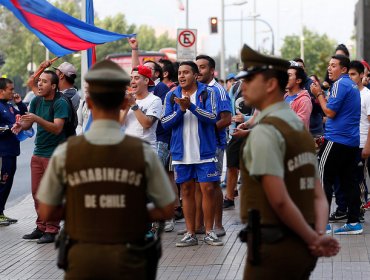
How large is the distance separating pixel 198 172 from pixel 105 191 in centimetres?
569

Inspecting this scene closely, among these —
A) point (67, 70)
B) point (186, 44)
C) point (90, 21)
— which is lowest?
point (67, 70)

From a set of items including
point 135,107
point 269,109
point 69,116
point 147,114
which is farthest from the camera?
point 69,116

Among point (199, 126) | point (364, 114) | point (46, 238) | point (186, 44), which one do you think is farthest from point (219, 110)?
point (186, 44)

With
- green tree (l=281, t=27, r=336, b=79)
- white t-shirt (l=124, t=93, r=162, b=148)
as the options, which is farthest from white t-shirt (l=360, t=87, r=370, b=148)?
green tree (l=281, t=27, r=336, b=79)

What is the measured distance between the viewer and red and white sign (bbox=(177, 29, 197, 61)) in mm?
22969

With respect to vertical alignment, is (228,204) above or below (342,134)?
below

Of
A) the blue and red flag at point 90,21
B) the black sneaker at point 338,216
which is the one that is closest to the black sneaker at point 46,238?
the blue and red flag at point 90,21

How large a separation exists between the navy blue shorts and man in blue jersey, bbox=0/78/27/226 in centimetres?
308

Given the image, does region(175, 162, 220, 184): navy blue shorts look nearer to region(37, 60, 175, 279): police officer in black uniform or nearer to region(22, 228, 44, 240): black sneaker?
region(22, 228, 44, 240): black sneaker

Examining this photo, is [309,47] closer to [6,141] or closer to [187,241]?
[6,141]

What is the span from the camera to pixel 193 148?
10039 millimetres

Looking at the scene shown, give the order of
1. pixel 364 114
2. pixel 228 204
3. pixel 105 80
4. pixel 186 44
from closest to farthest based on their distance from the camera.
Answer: pixel 105 80
pixel 364 114
pixel 228 204
pixel 186 44

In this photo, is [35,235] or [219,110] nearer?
[219,110]

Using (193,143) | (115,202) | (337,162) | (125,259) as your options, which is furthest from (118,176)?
(337,162)
